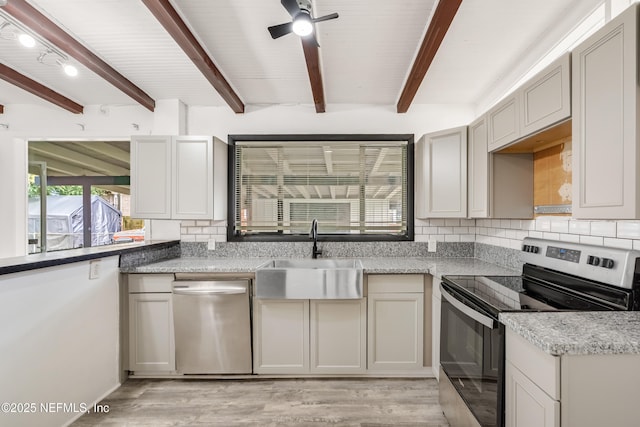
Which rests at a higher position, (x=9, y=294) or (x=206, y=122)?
(x=206, y=122)

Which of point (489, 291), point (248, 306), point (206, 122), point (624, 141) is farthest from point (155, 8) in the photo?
point (489, 291)

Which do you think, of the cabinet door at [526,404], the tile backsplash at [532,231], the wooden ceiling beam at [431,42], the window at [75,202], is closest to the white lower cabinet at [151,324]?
the window at [75,202]

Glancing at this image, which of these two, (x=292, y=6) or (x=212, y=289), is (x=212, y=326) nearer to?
(x=212, y=289)

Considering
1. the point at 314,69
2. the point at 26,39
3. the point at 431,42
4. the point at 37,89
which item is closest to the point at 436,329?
the point at 431,42

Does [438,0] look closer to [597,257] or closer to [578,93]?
[578,93]

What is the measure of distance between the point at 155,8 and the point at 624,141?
2.27m

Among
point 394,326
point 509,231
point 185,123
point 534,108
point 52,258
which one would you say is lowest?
point 394,326

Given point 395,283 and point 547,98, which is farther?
point 395,283

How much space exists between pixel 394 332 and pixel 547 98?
184cm

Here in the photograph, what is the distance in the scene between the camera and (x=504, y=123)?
1920 millimetres

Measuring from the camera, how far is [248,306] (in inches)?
89.2

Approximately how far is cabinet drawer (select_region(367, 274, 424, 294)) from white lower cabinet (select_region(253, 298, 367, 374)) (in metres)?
0.15

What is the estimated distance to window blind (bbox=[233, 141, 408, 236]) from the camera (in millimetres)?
3014

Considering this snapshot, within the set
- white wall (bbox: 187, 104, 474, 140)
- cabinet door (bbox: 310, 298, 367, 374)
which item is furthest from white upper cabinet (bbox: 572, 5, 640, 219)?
white wall (bbox: 187, 104, 474, 140)
